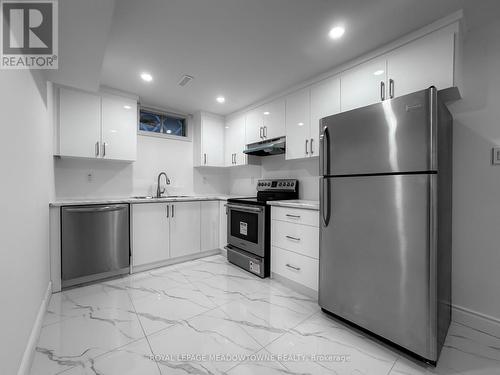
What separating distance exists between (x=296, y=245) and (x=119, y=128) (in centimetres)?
263

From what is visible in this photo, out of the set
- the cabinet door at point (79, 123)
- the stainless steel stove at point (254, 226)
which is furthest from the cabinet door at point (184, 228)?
the cabinet door at point (79, 123)

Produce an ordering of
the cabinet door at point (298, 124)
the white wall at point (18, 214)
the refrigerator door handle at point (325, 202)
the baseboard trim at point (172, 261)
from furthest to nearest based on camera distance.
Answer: the baseboard trim at point (172, 261), the cabinet door at point (298, 124), the refrigerator door handle at point (325, 202), the white wall at point (18, 214)

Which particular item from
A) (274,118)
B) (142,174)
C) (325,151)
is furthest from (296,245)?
(142,174)

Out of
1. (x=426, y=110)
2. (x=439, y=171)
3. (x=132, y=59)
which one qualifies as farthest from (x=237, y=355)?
(x=132, y=59)


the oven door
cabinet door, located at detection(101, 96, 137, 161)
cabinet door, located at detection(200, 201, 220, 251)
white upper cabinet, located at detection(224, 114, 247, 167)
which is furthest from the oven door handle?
cabinet door, located at detection(101, 96, 137, 161)

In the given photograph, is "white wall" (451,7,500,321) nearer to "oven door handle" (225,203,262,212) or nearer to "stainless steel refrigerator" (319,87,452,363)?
"stainless steel refrigerator" (319,87,452,363)

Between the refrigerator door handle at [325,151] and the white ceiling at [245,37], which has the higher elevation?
the white ceiling at [245,37]

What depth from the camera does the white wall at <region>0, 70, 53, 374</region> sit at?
3.43 feet

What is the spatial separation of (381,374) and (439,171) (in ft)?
4.08

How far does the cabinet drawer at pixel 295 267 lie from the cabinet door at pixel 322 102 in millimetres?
1141

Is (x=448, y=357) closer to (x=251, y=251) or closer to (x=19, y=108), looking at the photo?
(x=251, y=251)

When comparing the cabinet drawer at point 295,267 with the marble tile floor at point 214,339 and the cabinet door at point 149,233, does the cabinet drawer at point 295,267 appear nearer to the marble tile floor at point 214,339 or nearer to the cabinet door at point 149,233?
the marble tile floor at point 214,339

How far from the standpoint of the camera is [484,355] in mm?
1520

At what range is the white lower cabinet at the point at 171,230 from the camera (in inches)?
116
